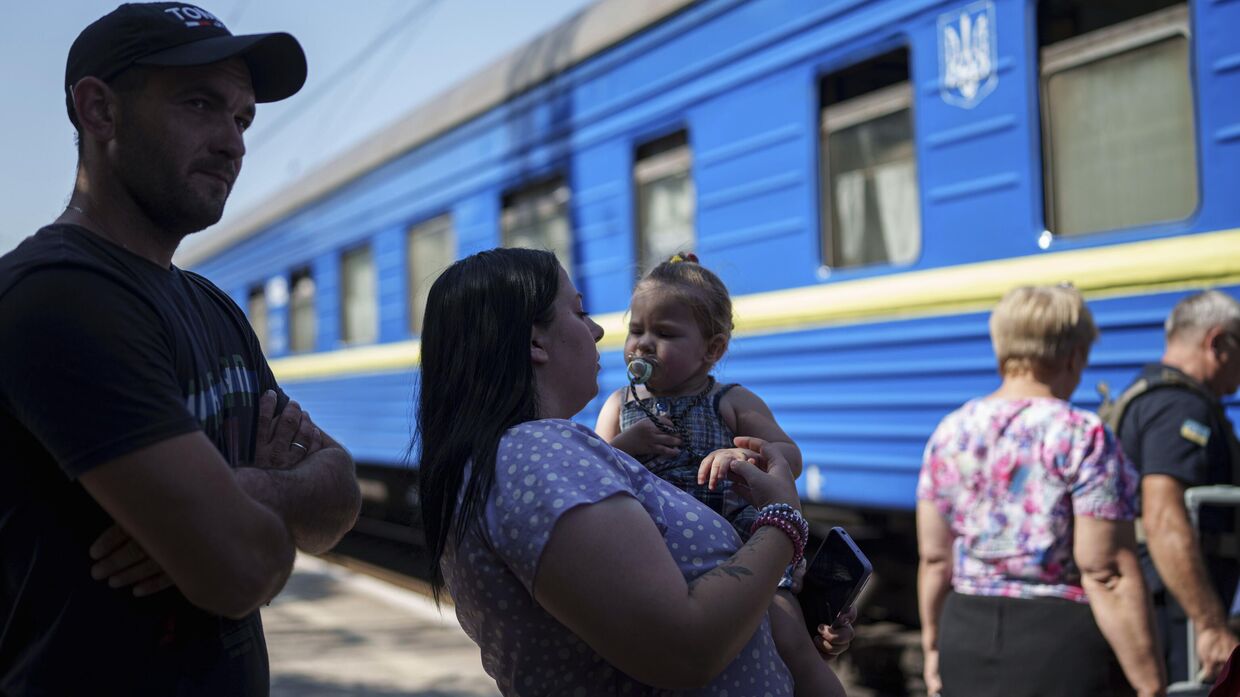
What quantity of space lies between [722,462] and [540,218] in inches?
196

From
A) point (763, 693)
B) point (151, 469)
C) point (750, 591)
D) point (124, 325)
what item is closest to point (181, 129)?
point (124, 325)

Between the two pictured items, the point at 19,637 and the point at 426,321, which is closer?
the point at 19,637

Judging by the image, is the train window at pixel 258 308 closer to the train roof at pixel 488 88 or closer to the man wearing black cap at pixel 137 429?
the train roof at pixel 488 88

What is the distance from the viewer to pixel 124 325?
1.53 meters

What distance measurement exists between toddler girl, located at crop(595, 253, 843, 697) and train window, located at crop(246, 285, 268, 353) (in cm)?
1046

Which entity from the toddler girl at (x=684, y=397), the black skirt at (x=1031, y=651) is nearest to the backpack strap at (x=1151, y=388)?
the black skirt at (x=1031, y=651)

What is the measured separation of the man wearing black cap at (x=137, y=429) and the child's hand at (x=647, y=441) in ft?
1.63

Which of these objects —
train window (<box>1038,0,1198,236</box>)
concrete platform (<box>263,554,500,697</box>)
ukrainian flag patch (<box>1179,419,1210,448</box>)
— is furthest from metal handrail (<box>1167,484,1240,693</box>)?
concrete platform (<box>263,554,500,697</box>)

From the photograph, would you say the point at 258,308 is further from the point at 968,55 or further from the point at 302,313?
the point at 968,55

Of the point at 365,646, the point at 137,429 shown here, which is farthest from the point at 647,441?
the point at 365,646

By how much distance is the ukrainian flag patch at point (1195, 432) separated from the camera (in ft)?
9.92

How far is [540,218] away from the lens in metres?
6.70

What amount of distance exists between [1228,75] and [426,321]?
2.66 m

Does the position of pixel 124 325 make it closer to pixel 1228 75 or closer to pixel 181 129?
pixel 181 129
